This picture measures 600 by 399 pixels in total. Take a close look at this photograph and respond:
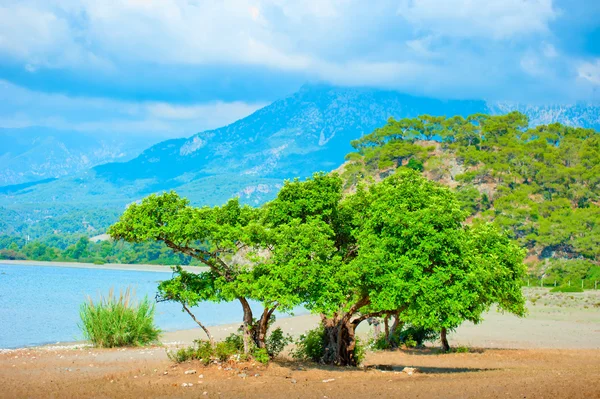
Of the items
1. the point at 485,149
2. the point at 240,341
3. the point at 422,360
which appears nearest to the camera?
the point at 240,341

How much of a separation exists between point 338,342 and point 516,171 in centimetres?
8136

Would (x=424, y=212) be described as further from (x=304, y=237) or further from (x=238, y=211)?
Result: (x=238, y=211)

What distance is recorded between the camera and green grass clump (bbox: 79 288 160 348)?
2312 cm

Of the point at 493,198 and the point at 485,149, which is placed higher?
the point at 485,149

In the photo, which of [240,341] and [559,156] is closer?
[240,341]

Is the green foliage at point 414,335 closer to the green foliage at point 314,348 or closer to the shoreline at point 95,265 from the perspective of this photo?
the green foliage at point 314,348

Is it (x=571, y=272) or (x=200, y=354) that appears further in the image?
(x=571, y=272)

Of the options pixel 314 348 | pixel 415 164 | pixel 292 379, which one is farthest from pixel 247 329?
pixel 415 164

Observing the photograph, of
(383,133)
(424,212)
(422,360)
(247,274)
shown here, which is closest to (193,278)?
(247,274)

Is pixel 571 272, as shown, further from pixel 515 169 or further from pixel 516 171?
pixel 515 169

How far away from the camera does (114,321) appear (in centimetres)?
2341

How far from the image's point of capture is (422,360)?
20.8 m

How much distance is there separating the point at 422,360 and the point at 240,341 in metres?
6.95

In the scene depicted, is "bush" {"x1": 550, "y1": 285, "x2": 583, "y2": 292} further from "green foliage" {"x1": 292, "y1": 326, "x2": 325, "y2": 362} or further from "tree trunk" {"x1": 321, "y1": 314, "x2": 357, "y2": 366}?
"green foliage" {"x1": 292, "y1": 326, "x2": 325, "y2": 362}
